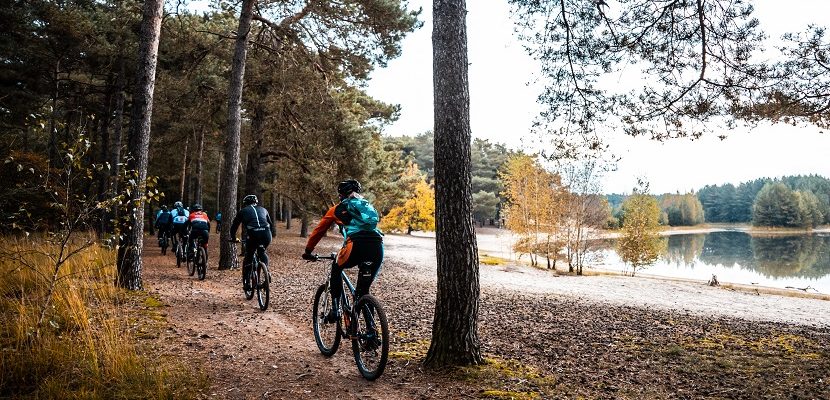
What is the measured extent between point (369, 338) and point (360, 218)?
1149mm

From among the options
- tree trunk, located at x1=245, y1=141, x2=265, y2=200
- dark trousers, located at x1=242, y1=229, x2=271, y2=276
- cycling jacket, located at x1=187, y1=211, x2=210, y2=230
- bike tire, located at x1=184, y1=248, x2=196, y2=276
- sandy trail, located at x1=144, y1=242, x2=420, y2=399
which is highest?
tree trunk, located at x1=245, y1=141, x2=265, y2=200

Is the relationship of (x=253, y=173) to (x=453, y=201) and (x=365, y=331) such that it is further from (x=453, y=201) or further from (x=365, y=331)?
(x=453, y=201)

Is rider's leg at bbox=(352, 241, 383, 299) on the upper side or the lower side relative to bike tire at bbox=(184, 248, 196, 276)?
upper

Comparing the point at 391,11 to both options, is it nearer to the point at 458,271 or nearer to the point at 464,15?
the point at 464,15

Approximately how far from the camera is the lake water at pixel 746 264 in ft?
105

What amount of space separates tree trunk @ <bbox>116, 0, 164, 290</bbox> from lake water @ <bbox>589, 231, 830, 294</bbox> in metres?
24.6

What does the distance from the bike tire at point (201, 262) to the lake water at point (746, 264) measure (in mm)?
22548

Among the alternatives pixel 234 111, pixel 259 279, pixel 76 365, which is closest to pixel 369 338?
pixel 76 365

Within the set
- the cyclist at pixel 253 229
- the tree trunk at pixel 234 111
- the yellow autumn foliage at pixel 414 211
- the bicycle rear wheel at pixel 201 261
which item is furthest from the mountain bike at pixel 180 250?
the yellow autumn foliage at pixel 414 211

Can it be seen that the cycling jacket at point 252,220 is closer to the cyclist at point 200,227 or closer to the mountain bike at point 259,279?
the mountain bike at point 259,279

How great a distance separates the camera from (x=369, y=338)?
450cm

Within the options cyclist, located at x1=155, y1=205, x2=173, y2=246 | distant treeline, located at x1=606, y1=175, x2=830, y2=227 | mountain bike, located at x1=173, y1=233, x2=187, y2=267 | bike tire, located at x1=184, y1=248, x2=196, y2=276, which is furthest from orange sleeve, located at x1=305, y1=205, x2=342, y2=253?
distant treeline, located at x1=606, y1=175, x2=830, y2=227

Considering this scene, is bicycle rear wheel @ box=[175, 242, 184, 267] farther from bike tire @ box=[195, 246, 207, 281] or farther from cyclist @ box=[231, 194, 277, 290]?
cyclist @ box=[231, 194, 277, 290]

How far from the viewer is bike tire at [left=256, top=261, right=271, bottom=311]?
7.63 meters
